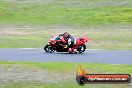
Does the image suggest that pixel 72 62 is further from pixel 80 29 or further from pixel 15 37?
pixel 80 29

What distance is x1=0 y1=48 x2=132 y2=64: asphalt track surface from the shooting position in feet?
71.7

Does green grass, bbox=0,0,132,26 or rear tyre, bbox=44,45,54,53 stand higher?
green grass, bbox=0,0,132,26

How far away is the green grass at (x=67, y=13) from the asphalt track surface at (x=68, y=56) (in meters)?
14.0

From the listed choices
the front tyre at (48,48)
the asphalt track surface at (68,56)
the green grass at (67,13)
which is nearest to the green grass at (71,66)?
the asphalt track surface at (68,56)

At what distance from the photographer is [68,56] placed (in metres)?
23.2

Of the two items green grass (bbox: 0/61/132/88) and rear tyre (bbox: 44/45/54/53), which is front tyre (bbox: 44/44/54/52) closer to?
rear tyre (bbox: 44/45/54/53)

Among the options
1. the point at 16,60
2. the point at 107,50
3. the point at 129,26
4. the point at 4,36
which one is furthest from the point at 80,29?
the point at 16,60

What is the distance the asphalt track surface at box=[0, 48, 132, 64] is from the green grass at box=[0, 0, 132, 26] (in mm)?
14048

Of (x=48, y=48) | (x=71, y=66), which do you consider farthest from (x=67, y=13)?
(x=71, y=66)

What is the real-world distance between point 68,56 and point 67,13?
19.6 m

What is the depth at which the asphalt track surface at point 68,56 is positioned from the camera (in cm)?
2184


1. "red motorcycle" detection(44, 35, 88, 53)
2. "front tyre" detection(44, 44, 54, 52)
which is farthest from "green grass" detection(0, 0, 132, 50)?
"red motorcycle" detection(44, 35, 88, 53)

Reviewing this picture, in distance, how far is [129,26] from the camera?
38.0 m

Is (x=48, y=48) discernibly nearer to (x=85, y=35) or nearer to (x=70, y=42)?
(x=70, y=42)
